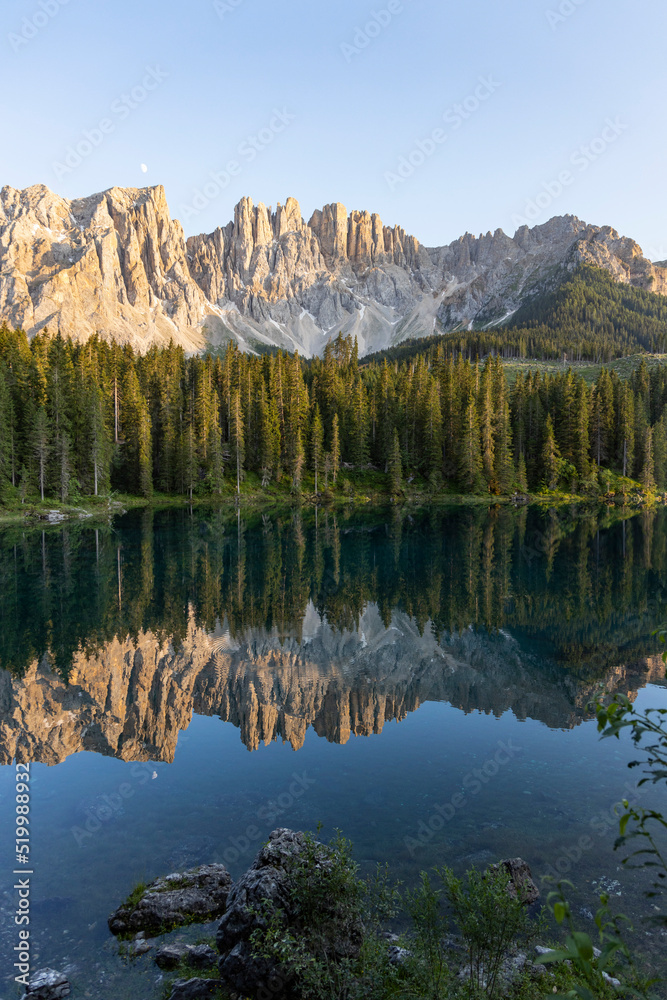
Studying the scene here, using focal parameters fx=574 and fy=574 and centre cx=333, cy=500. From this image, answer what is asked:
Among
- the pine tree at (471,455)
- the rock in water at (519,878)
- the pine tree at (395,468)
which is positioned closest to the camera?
the rock in water at (519,878)

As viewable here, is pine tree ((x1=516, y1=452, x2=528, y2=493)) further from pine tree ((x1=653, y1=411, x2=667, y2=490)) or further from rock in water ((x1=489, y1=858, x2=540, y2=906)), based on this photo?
rock in water ((x1=489, y1=858, x2=540, y2=906))

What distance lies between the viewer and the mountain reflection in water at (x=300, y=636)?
16.4 metres

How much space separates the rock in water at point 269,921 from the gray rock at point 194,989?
0.60 feet

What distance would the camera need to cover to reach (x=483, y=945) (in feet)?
22.9

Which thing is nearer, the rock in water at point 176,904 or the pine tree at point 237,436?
the rock in water at point 176,904

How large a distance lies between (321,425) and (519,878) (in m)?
86.8

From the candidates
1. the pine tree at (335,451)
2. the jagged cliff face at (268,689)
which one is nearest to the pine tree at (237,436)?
the pine tree at (335,451)

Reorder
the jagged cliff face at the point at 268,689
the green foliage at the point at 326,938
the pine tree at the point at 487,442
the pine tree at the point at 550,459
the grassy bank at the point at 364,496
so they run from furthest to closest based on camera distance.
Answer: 1. the pine tree at the point at 550,459
2. the pine tree at the point at 487,442
3. the grassy bank at the point at 364,496
4. the jagged cliff face at the point at 268,689
5. the green foliage at the point at 326,938

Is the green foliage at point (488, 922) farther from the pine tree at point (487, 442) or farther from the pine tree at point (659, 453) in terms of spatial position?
the pine tree at point (659, 453)

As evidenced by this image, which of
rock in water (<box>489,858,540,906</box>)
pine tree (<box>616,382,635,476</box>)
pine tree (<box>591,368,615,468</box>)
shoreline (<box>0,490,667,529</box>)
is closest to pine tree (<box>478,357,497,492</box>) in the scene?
shoreline (<box>0,490,667,529</box>)

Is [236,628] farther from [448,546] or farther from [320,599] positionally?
[448,546]

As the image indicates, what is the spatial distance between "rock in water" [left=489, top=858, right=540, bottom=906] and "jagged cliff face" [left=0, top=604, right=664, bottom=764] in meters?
6.31

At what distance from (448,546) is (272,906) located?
128 ft

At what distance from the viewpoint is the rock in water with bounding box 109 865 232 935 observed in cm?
857
